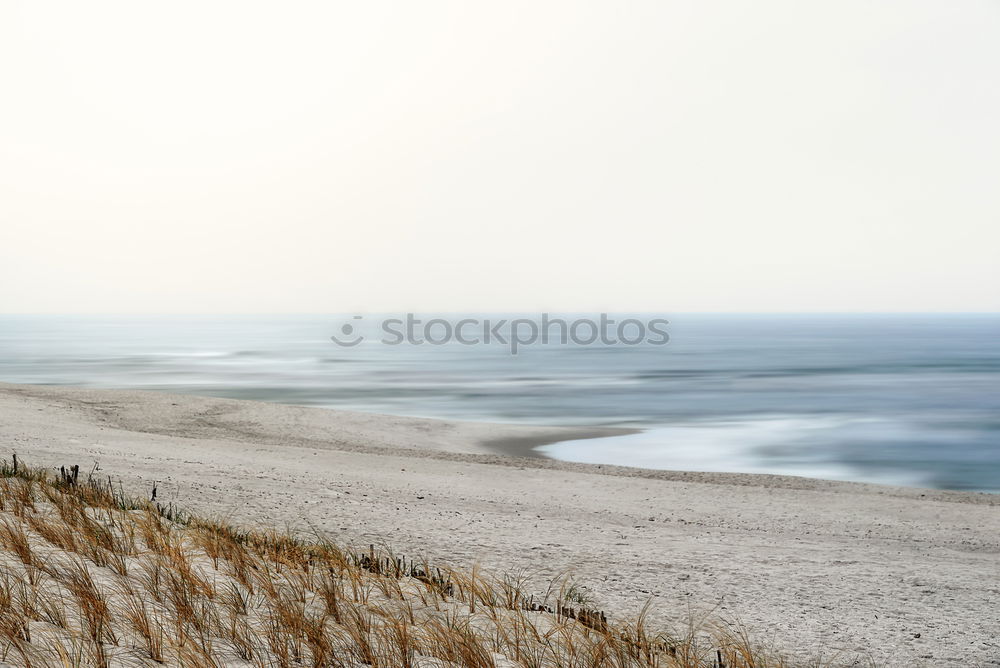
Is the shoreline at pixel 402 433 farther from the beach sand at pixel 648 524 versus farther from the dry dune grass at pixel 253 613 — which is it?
the dry dune grass at pixel 253 613

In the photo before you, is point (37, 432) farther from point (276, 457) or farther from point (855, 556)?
point (855, 556)

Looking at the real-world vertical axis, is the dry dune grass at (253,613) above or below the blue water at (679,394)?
above

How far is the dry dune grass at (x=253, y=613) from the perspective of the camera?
12.0ft

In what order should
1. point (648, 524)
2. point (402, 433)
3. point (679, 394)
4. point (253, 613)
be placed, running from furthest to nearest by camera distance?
point (679, 394) < point (402, 433) < point (648, 524) < point (253, 613)

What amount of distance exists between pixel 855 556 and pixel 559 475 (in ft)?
21.0

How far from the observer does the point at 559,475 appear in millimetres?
14000

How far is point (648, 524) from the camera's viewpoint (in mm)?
9617

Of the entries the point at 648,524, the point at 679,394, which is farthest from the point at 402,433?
the point at 679,394

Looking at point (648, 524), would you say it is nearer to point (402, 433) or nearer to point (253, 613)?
point (253, 613)

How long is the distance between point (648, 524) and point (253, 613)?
20.5 ft

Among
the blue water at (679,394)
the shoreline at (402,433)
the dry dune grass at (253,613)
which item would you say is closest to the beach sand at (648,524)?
the shoreline at (402,433)

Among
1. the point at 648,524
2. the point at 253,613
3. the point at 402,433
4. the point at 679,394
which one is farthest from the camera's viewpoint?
the point at 679,394

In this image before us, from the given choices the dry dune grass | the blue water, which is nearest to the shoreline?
the blue water

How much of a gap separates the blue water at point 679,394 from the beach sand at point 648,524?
5.35m
